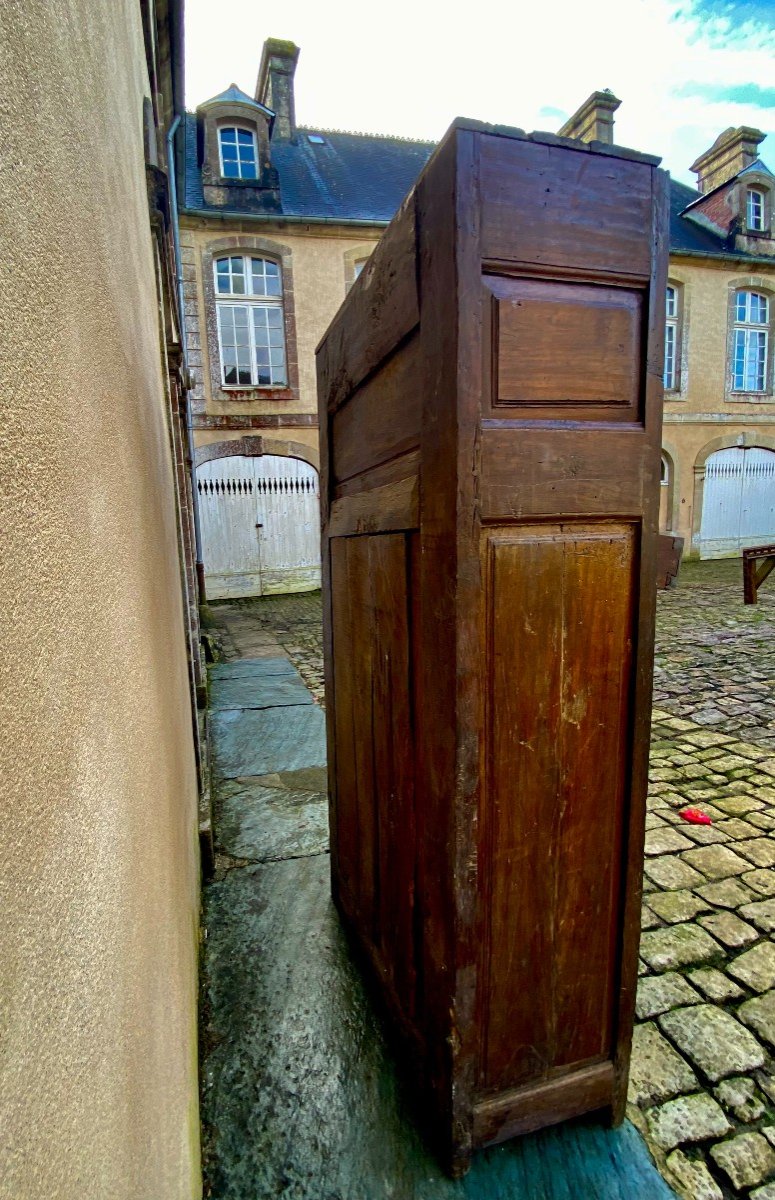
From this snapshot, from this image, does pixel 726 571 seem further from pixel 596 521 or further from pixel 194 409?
pixel 596 521

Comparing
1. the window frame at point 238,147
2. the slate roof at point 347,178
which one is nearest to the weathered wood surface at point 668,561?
the slate roof at point 347,178

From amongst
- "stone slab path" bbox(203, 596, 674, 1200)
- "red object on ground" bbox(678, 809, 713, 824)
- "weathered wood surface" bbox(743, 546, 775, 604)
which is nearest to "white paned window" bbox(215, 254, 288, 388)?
"weathered wood surface" bbox(743, 546, 775, 604)

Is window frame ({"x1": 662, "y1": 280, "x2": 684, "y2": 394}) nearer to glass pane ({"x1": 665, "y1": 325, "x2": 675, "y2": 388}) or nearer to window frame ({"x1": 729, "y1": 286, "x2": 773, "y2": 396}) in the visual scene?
glass pane ({"x1": 665, "y1": 325, "x2": 675, "y2": 388})

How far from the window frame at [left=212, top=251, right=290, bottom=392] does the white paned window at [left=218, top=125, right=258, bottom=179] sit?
1.44 m

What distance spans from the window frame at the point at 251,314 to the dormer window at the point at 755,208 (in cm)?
1106

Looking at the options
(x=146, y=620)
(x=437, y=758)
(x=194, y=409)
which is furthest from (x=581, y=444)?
(x=194, y=409)

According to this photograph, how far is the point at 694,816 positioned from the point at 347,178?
44.4 feet

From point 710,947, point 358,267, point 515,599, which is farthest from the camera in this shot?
point 358,267

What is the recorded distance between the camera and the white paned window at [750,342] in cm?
1395

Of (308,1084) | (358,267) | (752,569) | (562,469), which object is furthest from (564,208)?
(358,267)

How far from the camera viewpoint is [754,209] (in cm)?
1412

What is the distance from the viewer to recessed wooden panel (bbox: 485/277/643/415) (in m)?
1.16

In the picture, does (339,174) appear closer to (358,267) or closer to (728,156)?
(358,267)

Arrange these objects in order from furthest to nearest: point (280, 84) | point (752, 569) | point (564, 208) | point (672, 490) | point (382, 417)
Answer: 1. point (672, 490)
2. point (280, 84)
3. point (752, 569)
4. point (382, 417)
5. point (564, 208)
